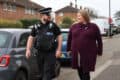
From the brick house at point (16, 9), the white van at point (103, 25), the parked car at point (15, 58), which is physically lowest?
the parked car at point (15, 58)

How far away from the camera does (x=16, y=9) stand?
237 feet

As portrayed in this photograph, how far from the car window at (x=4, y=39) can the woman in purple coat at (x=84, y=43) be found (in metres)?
1.67

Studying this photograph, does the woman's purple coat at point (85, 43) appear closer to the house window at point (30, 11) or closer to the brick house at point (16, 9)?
the brick house at point (16, 9)

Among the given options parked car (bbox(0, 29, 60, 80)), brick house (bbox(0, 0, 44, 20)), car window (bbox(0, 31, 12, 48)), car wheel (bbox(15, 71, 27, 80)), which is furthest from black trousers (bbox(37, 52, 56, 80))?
brick house (bbox(0, 0, 44, 20))

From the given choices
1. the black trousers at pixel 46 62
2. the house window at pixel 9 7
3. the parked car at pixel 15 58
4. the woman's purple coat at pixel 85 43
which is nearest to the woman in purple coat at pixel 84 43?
the woman's purple coat at pixel 85 43

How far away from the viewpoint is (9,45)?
9.09m

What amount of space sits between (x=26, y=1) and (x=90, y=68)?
72973mm

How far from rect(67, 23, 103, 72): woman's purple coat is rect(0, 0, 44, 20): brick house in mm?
57069

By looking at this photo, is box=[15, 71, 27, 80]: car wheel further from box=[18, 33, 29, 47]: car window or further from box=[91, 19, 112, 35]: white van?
box=[91, 19, 112, 35]: white van

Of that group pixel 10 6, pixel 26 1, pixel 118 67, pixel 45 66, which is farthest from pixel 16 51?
pixel 26 1

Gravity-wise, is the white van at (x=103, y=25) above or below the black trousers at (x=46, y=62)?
above

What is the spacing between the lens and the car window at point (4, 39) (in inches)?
358

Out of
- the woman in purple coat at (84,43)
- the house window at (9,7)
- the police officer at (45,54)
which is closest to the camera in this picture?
the police officer at (45,54)

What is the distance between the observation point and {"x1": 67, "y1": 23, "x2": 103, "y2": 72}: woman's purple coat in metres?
8.09
